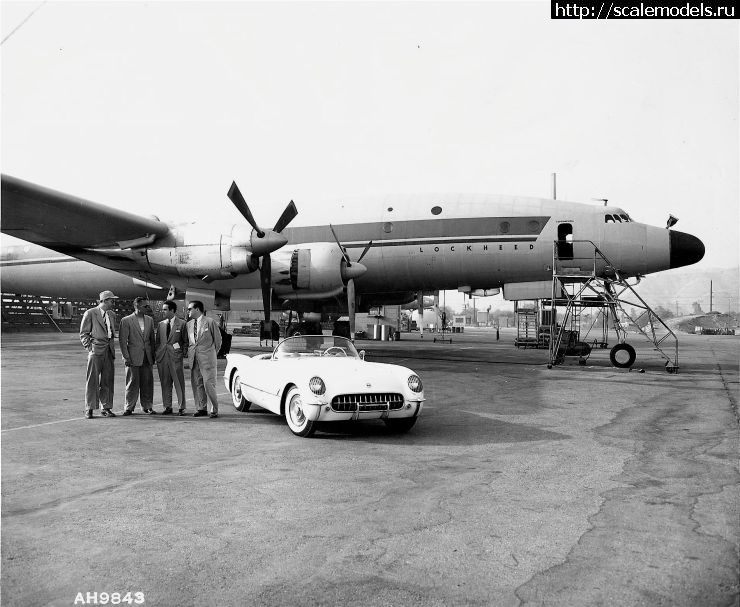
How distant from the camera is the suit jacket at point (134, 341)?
960 centimetres

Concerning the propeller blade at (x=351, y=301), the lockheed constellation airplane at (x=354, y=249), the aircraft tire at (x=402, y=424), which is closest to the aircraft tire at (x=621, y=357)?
the lockheed constellation airplane at (x=354, y=249)

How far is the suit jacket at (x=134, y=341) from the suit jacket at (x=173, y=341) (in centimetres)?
18

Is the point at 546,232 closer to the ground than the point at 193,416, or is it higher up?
higher up

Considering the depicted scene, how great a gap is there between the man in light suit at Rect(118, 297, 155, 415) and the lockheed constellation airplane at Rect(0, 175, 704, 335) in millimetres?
7301

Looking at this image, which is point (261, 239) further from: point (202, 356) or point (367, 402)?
point (367, 402)

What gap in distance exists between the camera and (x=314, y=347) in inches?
367

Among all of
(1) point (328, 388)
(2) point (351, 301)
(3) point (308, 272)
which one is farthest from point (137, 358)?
(2) point (351, 301)

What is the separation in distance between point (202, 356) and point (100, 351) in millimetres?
1559

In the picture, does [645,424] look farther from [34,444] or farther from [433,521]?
[34,444]

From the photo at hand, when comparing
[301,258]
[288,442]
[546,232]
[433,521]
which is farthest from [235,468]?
[546,232]

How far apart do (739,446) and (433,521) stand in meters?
Answer: 4.77

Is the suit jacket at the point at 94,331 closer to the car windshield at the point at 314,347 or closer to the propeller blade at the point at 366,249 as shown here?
the car windshield at the point at 314,347

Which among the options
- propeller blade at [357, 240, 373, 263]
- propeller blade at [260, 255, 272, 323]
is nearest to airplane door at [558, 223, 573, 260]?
propeller blade at [357, 240, 373, 263]

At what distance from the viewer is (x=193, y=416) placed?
9500mm
